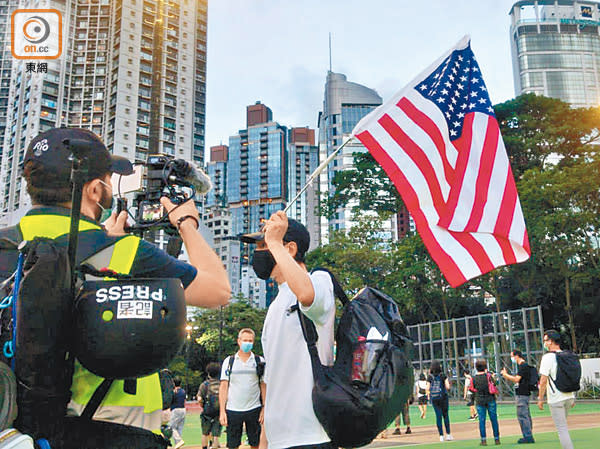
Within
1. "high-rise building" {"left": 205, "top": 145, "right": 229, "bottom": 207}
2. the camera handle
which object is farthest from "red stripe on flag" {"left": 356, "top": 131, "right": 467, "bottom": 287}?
"high-rise building" {"left": 205, "top": 145, "right": 229, "bottom": 207}

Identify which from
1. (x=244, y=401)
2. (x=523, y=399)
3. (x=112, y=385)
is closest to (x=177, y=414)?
(x=244, y=401)

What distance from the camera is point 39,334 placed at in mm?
1584

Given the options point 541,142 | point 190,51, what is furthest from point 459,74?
point 190,51

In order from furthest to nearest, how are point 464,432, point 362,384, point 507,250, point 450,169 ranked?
point 464,432, point 450,169, point 507,250, point 362,384

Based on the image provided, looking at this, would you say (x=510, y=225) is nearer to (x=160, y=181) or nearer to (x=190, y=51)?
(x=160, y=181)

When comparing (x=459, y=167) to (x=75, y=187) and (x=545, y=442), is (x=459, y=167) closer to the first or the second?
(x=75, y=187)

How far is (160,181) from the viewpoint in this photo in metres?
2.43

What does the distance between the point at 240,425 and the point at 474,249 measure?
12.7ft

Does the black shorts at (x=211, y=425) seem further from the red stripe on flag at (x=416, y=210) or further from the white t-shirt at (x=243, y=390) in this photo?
the red stripe on flag at (x=416, y=210)

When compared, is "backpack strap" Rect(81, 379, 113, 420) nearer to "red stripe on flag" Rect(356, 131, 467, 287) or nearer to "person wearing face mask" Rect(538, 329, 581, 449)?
"red stripe on flag" Rect(356, 131, 467, 287)

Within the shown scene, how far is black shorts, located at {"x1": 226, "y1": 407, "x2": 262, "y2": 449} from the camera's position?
776cm

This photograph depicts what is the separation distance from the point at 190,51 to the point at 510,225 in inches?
3760

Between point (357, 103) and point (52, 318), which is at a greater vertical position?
point (357, 103)


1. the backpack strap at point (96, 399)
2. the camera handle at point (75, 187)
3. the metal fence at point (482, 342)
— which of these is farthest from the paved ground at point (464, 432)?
the camera handle at point (75, 187)
